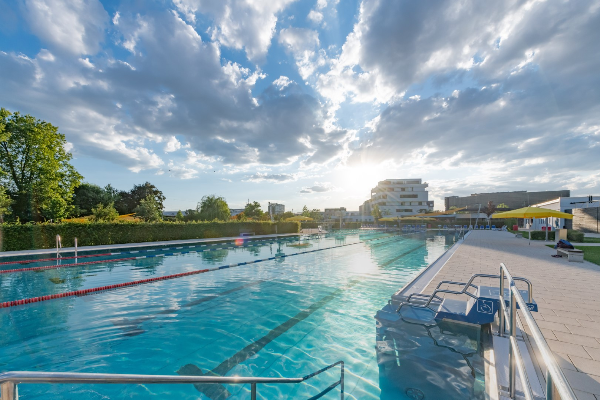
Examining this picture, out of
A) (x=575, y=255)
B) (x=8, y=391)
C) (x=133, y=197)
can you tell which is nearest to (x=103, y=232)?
(x=8, y=391)

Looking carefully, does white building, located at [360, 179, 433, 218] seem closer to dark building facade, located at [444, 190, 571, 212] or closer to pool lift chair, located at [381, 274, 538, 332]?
dark building facade, located at [444, 190, 571, 212]

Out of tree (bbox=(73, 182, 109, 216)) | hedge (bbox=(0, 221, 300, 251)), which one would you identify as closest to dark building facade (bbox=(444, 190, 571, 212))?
hedge (bbox=(0, 221, 300, 251))

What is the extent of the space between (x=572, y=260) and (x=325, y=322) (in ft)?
32.2

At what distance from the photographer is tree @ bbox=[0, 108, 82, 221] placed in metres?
20.1

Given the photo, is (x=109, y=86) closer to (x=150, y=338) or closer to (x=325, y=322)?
(x=150, y=338)

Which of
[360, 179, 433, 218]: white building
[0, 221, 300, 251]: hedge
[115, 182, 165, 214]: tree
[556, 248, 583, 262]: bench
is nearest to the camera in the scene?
[556, 248, 583, 262]: bench

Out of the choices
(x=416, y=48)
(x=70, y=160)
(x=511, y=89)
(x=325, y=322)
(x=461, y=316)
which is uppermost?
(x=416, y=48)

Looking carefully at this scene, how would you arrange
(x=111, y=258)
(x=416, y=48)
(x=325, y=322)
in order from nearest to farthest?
(x=325, y=322) < (x=416, y=48) < (x=111, y=258)

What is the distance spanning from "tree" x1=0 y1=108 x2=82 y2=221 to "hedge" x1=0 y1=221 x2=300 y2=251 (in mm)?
7723

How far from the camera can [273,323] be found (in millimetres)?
5359

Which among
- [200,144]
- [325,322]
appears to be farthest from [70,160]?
[325,322]

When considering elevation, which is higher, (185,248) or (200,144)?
(200,144)

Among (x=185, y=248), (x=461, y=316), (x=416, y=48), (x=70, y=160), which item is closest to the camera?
(x=461, y=316)

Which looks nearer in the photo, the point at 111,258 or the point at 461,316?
the point at 461,316
